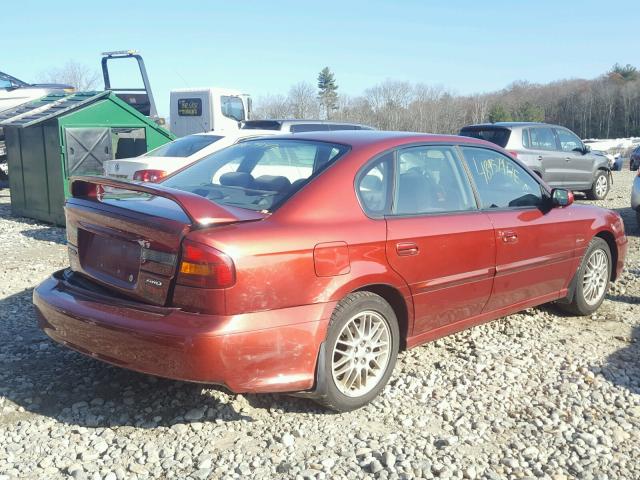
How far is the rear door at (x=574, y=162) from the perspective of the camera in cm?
1345

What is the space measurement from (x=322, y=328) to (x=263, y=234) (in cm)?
59

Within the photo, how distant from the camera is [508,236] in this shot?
4.48 m

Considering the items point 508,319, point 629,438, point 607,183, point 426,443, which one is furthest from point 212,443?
point 607,183

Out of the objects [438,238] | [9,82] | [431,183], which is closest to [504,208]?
[431,183]

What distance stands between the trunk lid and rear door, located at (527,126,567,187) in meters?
10.5

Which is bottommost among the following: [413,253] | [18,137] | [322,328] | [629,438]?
[629,438]

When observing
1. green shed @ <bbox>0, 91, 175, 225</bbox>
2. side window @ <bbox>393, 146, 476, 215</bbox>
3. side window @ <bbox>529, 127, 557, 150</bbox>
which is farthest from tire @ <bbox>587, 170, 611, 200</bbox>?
side window @ <bbox>393, 146, 476, 215</bbox>

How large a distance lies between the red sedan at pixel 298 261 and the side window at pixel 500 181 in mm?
17

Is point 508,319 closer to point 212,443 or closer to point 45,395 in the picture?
point 212,443

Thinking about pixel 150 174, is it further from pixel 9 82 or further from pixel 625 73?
pixel 625 73

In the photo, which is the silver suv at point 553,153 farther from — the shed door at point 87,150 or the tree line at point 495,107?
the tree line at point 495,107

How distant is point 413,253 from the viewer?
149 inches

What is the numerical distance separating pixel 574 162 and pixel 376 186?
11150 millimetres

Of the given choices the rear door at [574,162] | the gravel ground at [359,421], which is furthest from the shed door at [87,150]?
the rear door at [574,162]
